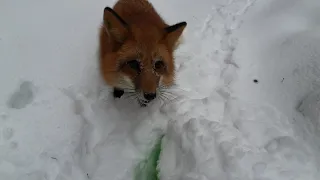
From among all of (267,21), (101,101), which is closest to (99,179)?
(101,101)

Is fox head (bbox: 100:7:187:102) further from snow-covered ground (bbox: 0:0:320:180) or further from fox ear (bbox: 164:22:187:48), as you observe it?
snow-covered ground (bbox: 0:0:320:180)

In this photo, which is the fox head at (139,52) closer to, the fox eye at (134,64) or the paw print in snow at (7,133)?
the fox eye at (134,64)

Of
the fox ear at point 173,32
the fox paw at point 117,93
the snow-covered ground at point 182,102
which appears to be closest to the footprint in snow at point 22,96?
the snow-covered ground at point 182,102

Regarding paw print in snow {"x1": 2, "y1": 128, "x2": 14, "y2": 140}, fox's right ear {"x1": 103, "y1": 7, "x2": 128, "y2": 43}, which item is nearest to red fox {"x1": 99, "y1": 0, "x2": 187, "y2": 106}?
fox's right ear {"x1": 103, "y1": 7, "x2": 128, "y2": 43}

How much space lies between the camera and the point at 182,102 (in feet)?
14.9

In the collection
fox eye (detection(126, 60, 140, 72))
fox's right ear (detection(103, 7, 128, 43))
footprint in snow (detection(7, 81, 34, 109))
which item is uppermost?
fox's right ear (detection(103, 7, 128, 43))

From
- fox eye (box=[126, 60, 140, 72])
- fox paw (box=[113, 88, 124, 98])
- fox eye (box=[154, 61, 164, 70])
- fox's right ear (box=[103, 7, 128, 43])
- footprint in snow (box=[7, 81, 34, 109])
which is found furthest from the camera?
fox paw (box=[113, 88, 124, 98])

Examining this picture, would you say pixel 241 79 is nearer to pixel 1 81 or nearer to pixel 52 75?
pixel 52 75

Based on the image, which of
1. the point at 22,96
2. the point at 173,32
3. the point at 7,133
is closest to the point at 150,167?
the point at 173,32

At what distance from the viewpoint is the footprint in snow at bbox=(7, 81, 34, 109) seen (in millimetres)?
4348

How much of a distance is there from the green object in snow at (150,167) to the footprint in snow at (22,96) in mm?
1721

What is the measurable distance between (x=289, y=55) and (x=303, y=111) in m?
0.98

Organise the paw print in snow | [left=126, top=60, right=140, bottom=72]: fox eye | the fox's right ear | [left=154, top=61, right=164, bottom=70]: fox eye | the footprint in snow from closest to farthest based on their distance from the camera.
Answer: the fox's right ear < [left=126, top=60, right=140, bottom=72]: fox eye < [left=154, top=61, right=164, bottom=70]: fox eye < the paw print in snow < the footprint in snow

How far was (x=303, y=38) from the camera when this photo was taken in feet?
A: 15.8
